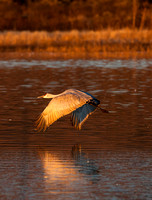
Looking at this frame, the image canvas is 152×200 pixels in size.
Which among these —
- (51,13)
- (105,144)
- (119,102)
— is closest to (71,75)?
(119,102)

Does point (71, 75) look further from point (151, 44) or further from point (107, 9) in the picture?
point (107, 9)

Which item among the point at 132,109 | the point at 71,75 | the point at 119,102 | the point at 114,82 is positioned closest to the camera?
the point at 132,109

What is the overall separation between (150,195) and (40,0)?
56732mm

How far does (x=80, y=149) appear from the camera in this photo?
396 inches

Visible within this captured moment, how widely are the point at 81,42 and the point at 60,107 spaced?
2993cm

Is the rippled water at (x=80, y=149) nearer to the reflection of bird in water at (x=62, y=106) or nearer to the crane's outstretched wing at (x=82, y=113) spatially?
the crane's outstretched wing at (x=82, y=113)

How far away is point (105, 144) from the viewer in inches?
408

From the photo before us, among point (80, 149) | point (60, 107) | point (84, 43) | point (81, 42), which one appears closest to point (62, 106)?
point (60, 107)

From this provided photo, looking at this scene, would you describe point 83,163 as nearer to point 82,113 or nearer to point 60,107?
point 60,107

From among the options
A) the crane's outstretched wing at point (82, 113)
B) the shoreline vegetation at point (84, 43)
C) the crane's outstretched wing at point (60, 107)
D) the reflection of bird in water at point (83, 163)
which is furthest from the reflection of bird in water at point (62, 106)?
the shoreline vegetation at point (84, 43)

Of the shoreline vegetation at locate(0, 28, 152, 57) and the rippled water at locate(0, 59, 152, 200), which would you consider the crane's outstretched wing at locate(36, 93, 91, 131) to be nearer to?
the rippled water at locate(0, 59, 152, 200)

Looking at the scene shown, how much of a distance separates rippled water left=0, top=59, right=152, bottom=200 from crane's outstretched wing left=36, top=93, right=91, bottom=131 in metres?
0.40

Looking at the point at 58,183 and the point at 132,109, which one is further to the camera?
the point at 132,109

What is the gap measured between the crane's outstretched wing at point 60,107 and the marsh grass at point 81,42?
26.5 meters
